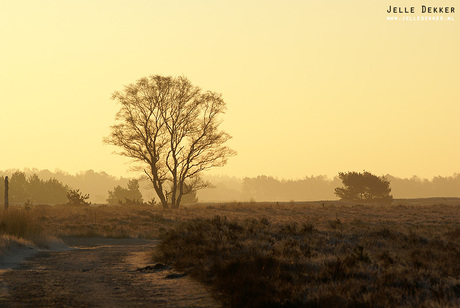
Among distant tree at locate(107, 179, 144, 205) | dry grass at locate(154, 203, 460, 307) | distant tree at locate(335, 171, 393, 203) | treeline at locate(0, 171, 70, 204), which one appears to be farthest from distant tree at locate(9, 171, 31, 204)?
dry grass at locate(154, 203, 460, 307)

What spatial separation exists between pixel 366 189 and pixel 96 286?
83.2 metres

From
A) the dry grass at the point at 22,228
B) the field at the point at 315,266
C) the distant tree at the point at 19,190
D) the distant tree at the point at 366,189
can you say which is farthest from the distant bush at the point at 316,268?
the distant tree at the point at 19,190

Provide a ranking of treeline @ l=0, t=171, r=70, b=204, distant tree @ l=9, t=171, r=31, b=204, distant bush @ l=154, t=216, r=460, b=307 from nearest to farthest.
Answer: distant bush @ l=154, t=216, r=460, b=307, distant tree @ l=9, t=171, r=31, b=204, treeline @ l=0, t=171, r=70, b=204

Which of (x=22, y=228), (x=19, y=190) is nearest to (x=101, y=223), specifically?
(x=22, y=228)

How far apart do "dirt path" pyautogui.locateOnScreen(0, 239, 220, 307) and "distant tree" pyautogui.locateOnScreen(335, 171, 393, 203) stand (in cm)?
7607

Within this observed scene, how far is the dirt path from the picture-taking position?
Answer: 11750 mm

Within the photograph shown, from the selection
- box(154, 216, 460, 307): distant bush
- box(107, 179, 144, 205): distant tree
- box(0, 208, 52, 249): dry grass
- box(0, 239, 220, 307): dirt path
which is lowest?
box(0, 239, 220, 307): dirt path

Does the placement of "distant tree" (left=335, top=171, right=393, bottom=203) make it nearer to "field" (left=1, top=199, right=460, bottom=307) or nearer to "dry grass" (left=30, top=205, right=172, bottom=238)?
"dry grass" (left=30, top=205, right=172, bottom=238)

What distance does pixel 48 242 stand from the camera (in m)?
27.8

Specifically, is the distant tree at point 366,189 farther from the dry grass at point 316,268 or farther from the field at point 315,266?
the dry grass at point 316,268

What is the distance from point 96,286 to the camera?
13.8 metres

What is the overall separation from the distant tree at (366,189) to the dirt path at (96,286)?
76.1m

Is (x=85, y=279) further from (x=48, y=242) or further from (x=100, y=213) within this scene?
(x=100, y=213)

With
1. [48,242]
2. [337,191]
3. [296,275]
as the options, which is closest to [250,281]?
[296,275]
